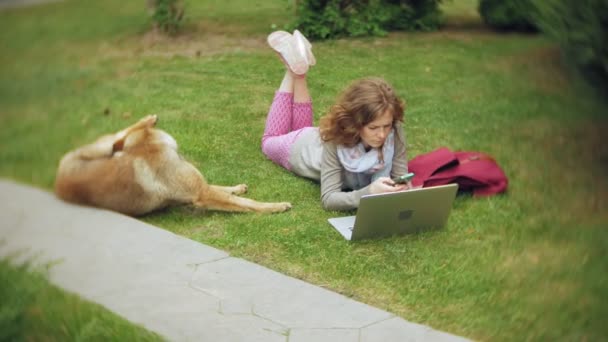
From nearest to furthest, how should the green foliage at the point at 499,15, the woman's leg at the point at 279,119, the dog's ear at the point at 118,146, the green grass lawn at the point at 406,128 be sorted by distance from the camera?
the green grass lawn at the point at 406,128 → the dog's ear at the point at 118,146 → the woman's leg at the point at 279,119 → the green foliage at the point at 499,15

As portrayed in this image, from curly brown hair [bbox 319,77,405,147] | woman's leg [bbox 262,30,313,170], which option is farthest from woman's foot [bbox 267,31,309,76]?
curly brown hair [bbox 319,77,405,147]

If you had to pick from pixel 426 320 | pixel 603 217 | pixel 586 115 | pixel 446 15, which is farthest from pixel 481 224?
pixel 446 15

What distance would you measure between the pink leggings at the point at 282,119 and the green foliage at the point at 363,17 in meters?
1.03

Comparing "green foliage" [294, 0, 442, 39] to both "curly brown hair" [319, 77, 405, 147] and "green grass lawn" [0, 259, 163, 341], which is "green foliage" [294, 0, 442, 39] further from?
"green grass lawn" [0, 259, 163, 341]

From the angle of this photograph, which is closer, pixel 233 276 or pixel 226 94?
pixel 233 276

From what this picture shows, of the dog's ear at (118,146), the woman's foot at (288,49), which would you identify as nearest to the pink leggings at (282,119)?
the woman's foot at (288,49)

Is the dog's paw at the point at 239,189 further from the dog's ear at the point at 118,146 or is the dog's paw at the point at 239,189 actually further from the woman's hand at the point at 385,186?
the woman's hand at the point at 385,186

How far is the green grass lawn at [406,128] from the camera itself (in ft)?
4.72

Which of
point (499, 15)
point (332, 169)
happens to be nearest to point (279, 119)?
point (332, 169)

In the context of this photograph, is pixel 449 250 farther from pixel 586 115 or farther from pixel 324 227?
pixel 586 115

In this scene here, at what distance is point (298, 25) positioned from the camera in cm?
528

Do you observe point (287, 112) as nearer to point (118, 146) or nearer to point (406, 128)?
point (406, 128)

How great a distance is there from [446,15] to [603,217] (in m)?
4.71

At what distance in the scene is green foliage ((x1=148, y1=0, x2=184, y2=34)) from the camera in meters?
6.73
